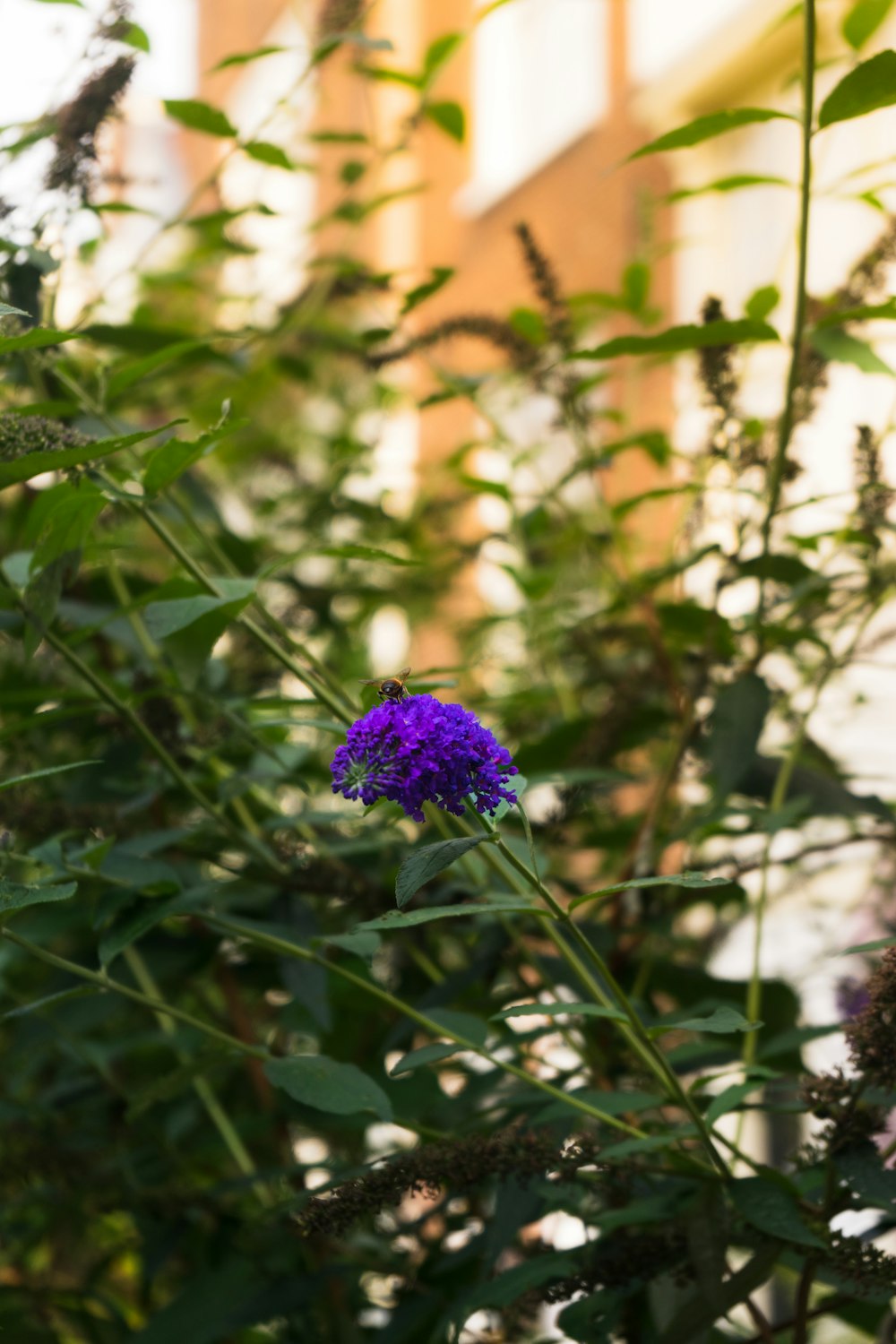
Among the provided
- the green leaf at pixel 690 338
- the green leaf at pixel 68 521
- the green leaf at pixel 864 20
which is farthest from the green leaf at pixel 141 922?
the green leaf at pixel 864 20

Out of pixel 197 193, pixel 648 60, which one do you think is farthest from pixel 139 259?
pixel 648 60

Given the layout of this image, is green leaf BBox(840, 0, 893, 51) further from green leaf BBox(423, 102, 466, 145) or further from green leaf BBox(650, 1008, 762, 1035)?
green leaf BBox(650, 1008, 762, 1035)

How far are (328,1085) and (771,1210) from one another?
0.28 metres

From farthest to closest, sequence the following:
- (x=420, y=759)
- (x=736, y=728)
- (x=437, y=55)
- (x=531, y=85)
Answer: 1. (x=531, y=85)
2. (x=437, y=55)
3. (x=736, y=728)
4. (x=420, y=759)

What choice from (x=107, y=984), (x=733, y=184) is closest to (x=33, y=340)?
(x=107, y=984)

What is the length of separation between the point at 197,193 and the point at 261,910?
2.26 feet

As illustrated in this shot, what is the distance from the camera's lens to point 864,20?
1.11 m

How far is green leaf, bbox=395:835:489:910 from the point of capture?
604 mm

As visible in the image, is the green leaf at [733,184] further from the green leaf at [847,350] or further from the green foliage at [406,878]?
the green leaf at [847,350]

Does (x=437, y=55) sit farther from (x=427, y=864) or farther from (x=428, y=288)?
(x=427, y=864)

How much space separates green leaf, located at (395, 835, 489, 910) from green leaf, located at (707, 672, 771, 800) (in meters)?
0.49

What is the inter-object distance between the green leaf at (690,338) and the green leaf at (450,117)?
606 millimetres

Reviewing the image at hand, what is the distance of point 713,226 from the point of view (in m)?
4.48

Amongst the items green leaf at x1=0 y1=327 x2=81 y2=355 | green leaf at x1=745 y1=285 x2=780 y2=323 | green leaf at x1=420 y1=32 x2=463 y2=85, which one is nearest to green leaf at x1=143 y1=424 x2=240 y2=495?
green leaf at x1=0 y1=327 x2=81 y2=355
